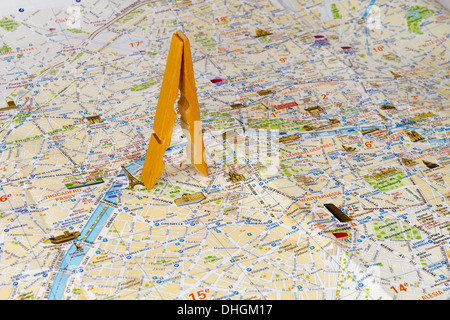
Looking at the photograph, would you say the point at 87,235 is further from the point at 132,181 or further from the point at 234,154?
the point at 234,154

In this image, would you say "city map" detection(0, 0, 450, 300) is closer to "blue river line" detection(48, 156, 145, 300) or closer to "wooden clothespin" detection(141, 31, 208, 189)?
"blue river line" detection(48, 156, 145, 300)

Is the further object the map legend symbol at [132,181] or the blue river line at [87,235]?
the map legend symbol at [132,181]

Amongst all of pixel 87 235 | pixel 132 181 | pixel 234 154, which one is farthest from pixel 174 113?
pixel 87 235

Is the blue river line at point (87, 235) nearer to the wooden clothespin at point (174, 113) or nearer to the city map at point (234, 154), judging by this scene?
the city map at point (234, 154)

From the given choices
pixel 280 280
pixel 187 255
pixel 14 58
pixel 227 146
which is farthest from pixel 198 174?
pixel 14 58

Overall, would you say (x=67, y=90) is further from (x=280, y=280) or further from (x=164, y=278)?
(x=280, y=280)

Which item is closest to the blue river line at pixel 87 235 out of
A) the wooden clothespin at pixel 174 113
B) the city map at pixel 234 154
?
the city map at pixel 234 154
